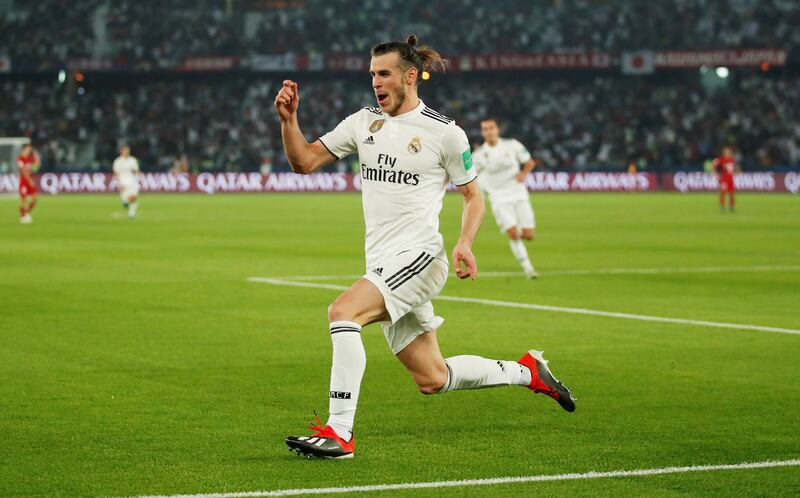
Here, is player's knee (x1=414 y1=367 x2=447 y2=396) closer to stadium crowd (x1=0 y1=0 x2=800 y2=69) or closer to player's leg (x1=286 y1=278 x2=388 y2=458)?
player's leg (x1=286 y1=278 x2=388 y2=458)

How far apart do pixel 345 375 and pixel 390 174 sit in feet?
3.93

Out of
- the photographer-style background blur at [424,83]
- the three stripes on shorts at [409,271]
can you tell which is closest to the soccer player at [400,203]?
the three stripes on shorts at [409,271]

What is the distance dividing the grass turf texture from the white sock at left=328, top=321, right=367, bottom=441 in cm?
25

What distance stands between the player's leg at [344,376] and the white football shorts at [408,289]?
0.13m

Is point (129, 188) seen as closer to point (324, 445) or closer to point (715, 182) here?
point (715, 182)

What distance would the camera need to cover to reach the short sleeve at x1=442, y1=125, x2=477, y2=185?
25.8 ft

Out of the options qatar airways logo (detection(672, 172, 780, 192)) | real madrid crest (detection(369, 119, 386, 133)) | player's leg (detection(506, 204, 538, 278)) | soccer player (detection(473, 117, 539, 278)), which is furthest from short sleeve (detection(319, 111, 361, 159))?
qatar airways logo (detection(672, 172, 780, 192))

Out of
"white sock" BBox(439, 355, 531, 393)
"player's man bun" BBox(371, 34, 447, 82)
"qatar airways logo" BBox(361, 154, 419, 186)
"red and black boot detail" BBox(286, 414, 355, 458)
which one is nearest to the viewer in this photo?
"red and black boot detail" BBox(286, 414, 355, 458)

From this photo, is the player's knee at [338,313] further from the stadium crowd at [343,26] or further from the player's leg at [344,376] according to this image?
the stadium crowd at [343,26]

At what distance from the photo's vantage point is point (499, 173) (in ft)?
72.6

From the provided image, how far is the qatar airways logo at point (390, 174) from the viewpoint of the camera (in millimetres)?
7793

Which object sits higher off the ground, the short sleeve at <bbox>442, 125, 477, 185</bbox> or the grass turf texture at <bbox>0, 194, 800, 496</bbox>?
the short sleeve at <bbox>442, 125, 477, 185</bbox>

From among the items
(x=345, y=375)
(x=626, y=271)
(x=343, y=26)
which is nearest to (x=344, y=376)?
(x=345, y=375)

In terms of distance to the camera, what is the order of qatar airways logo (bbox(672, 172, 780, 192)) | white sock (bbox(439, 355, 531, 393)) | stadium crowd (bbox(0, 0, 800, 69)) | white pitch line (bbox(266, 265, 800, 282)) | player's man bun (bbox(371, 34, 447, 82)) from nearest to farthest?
player's man bun (bbox(371, 34, 447, 82)) < white sock (bbox(439, 355, 531, 393)) < white pitch line (bbox(266, 265, 800, 282)) < qatar airways logo (bbox(672, 172, 780, 192)) < stadium crowd (bbox(0, 0, 800, 69))
